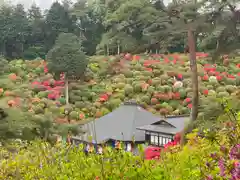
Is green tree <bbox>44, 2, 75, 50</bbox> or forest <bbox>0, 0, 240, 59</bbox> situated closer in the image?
forest <bbox>0, 0, 240, 59</bbox>

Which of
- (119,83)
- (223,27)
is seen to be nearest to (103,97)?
(119,83)

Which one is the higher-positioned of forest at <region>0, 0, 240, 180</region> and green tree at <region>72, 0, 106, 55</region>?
green tree at <region>72, 0, 106, 55</region>

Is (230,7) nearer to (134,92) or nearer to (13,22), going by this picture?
(134,92)

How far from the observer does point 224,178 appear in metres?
1.84

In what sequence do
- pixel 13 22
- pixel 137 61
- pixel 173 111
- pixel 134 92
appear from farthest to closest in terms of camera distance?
1. pixel 13 22
2. pixel 137 61
3. pixel 134 92
4. pixel 173 111

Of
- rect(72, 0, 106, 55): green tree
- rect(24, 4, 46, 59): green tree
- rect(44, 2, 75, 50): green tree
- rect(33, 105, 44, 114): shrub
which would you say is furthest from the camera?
rect(72, 0, 106, 55): green tree

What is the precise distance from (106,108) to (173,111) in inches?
127

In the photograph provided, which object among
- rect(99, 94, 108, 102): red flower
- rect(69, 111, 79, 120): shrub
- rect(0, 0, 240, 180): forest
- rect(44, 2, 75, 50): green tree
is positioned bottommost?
rect(69, 111, 79, 120): shrub

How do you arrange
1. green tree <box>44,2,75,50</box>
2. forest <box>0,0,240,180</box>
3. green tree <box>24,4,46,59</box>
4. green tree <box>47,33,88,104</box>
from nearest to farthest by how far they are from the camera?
forest <box>0,0,240,180</box>, green tree <box>47,33,88,104</box>, green tree <box>24,4,46,59</box>, green tree <box>44,2,75,50</box>

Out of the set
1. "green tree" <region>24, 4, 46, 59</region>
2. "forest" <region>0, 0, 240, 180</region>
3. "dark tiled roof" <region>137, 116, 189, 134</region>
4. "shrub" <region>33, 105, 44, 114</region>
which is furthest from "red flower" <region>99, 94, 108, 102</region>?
"green tree" <region>24, 4, 46, 59</region>

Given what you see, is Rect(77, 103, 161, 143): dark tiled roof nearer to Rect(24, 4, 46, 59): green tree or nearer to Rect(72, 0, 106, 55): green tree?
Rect(24, 4, 46, 59): green tree

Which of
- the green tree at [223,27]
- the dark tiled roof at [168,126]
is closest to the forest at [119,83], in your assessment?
the green tree at [223,27]

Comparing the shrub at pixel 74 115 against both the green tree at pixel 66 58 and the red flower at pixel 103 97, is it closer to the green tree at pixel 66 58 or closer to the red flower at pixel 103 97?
the green tree at pixel 66 58

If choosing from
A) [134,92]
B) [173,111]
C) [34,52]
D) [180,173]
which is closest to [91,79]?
[134,92]
